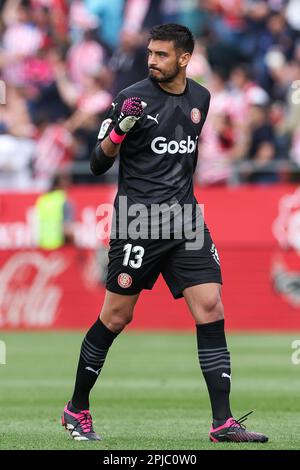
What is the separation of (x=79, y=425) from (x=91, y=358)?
1.52ft

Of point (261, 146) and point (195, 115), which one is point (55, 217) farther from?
point (195, 115)

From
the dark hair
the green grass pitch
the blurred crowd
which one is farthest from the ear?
the blurred crowd

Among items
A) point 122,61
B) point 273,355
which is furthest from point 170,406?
point 122,61

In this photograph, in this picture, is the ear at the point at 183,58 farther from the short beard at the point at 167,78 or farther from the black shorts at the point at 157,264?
the black shorts at the point at 157,264

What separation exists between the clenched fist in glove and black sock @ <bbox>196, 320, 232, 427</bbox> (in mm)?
1414

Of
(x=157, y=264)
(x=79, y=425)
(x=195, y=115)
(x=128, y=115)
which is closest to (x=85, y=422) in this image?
(x=79, y=425)

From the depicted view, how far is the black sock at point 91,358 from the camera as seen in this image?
818cm

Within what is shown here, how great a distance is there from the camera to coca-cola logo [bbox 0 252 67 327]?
18.8 metres

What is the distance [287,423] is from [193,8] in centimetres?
1454

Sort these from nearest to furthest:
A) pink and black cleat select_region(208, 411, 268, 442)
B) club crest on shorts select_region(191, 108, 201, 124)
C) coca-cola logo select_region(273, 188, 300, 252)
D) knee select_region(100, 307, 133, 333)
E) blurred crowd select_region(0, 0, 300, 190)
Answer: pink and black cleat select_region(208, 411, 268, 442) → knee select_region(100, 307, 133, 333) → club crest on shorts select_region(191, 108, 201, 124) → coca-cola logo select_region(273, 188, 300, 252) → blurred crowd select_region(0, 0, 300, 190)

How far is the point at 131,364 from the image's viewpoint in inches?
561

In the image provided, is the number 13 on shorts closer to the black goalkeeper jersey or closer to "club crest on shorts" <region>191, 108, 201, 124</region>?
the black goalkeeper jersey

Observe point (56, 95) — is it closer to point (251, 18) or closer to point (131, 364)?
point (251, 18)

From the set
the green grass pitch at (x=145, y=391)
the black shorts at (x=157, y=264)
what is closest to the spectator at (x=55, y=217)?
the green grass pitch at (x=145, y=391)
